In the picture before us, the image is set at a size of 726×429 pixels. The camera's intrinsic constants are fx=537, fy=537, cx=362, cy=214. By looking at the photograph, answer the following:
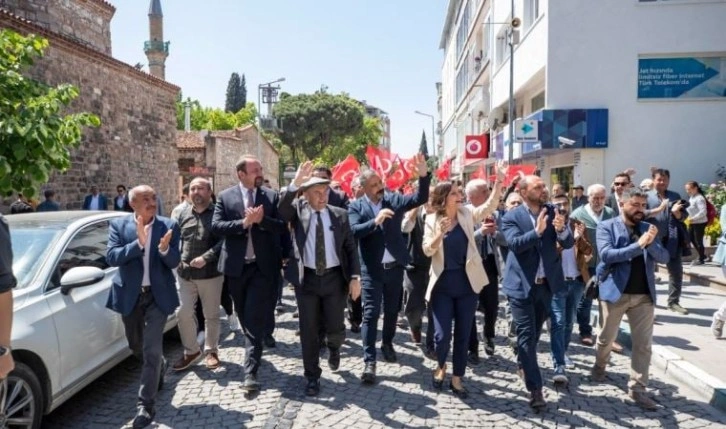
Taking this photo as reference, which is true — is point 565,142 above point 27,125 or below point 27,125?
above

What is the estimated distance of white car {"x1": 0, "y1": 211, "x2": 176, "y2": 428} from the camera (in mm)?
3617

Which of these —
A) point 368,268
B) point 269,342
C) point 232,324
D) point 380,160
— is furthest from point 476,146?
point 368,268

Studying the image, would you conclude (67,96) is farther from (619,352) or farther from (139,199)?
(619,352)

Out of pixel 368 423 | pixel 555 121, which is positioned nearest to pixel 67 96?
pixel 368 423

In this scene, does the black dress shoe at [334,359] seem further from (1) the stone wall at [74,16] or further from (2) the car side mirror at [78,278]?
(1) the stone wall at [74,16]

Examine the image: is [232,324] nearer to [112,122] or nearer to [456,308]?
[456,308]

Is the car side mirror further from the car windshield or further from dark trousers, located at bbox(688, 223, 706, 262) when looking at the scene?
dark trousers, located at bbox(688, 223, 706, 262)

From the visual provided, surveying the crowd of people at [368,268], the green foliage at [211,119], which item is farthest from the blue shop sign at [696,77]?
the green foliage at [211,119]

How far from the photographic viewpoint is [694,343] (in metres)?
6.09

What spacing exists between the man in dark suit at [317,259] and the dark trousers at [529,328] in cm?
141

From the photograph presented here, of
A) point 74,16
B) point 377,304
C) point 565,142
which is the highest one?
point 74,16

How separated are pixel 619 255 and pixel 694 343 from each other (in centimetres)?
254

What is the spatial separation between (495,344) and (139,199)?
4313 mm

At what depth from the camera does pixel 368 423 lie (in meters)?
4.23
